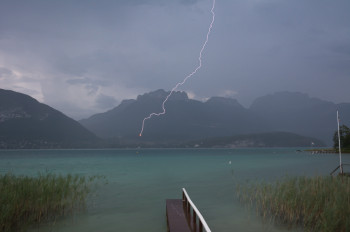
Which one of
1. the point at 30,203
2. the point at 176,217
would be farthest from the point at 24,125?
the point at 176,217

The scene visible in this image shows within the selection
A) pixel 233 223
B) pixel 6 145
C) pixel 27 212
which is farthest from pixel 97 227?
pixel 6 145

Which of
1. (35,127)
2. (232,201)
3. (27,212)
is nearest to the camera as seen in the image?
(27,212)

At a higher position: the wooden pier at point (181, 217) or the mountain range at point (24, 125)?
the mountain range at point (24, 125)

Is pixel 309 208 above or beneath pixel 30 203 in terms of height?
beneath

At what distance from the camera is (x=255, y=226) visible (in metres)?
10.8

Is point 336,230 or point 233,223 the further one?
point 233,223

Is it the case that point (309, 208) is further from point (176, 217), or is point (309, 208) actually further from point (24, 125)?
point (24, 125)

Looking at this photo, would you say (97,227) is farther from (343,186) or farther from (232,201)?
(343,186)

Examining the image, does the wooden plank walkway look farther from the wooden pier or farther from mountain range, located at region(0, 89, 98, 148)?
mountain range, located at region(0, 89, 98, 148)

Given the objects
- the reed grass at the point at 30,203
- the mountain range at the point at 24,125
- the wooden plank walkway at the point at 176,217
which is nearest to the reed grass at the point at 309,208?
the wooden plank walkway at the point at 176,217

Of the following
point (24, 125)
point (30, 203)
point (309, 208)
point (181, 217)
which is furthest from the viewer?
point (24, 125)

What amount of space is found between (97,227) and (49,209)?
294 cm

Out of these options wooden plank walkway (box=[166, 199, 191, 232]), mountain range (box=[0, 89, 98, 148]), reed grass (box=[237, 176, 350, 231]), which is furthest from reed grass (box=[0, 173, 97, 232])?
mountain range (box=[0, 89, 98, 148])

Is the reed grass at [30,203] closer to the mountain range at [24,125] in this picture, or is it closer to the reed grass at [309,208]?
the reed grass at [309,208]
